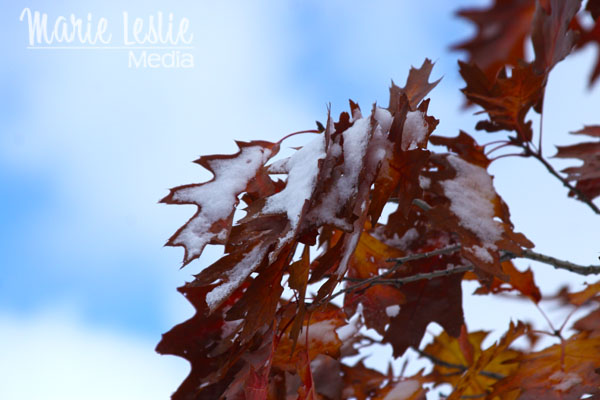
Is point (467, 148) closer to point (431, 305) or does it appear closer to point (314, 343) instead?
point (431, 305)

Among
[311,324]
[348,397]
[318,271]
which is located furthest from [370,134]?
[348,397]

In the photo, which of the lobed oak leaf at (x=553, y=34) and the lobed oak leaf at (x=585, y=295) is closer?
the lobed oak leaf at (x=553, y=34)

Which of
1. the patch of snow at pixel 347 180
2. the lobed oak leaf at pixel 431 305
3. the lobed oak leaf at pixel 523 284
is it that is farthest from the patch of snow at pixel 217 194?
the lobed oak leaf at pixel 523 284

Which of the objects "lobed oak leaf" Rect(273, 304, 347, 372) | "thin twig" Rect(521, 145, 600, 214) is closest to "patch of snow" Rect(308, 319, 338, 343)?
"lobed oak leaf" Rect(273, 304, 347, 372)

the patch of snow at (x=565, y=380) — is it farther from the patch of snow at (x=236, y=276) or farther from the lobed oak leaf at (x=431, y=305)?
the patch of snow at (x=236, y=276)

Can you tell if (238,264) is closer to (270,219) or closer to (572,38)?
(270,219)

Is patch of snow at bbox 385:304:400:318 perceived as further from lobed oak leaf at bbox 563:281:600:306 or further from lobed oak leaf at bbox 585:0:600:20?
lobed oak leaf at bbox 585:0:600:20
